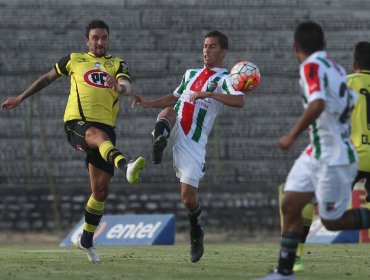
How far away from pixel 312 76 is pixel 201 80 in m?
3.59

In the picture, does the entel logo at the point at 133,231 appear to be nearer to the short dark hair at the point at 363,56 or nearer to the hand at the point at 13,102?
the hand at the point at 13,102

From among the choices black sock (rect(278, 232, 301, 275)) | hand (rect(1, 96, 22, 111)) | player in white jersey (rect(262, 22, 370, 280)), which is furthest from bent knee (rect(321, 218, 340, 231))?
hand (rect(1, 96, 22, 111))

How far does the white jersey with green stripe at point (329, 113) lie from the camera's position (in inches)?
300

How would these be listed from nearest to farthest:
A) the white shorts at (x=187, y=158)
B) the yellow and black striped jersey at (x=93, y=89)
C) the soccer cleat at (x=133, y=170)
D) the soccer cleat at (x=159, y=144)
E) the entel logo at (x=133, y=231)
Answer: the soccer cleat at (x=133, y=170) → the soccer cleat at (x=159, y=144) → the white shorts at (x=187, y=158) → the yellow and black striped jersey at (x=93, y=89) → the entel logo at (x=133, y=231)

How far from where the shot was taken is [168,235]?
56.4ft

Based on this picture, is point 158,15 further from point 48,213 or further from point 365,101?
point 365,101

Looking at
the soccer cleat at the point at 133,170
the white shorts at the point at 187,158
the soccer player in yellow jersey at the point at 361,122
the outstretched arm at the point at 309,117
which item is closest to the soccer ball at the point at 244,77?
the white shorts at the point at 187,158

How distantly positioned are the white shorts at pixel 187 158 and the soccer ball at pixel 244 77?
0.77 m

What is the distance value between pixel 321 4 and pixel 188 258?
56.3ft

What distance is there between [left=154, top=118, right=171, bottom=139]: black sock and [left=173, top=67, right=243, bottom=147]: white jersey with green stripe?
1.10 ft

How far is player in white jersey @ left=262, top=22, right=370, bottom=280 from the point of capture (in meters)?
7.64

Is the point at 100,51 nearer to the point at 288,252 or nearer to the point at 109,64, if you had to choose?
the point at 109,64

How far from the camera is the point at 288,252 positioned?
7715mm

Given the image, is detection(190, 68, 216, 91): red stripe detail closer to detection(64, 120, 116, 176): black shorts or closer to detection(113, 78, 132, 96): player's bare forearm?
detection(113, 78, 132, 96): player's bare forearm
